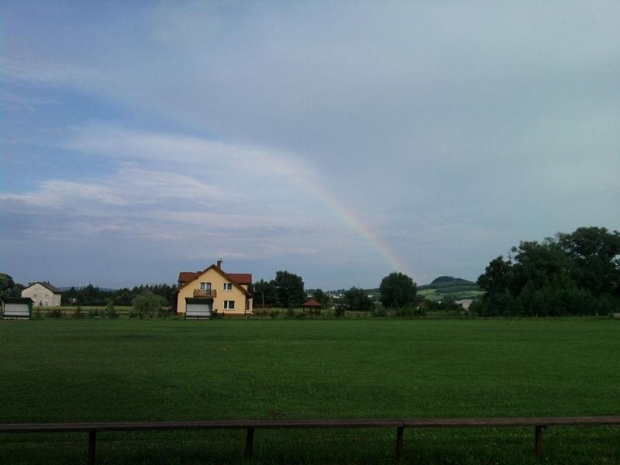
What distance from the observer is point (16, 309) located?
5559 centimetres

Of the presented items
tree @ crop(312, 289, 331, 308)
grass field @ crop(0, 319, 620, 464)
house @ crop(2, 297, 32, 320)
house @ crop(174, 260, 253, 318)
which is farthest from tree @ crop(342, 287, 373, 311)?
grass field @ crop(0, 319, 620, 464)

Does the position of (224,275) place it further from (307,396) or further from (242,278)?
(307,396)

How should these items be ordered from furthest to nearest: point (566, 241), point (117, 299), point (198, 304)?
point (117, 299), point (566, 241), point (198, 304)

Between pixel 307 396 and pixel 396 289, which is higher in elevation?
pixel 396 289

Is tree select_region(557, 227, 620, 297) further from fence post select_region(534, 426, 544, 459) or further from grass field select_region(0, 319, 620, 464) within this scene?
fence post select_region(534, 426, 544, 459)

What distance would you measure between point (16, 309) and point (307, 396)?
51667 millimetres

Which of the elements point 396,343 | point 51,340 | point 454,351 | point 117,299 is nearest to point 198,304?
point 51,340

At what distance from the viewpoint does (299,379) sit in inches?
612

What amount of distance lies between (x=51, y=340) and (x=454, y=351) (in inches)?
774

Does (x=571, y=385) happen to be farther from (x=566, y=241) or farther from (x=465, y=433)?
(x=566, y=241)

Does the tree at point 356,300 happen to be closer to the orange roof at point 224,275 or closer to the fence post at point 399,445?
the orange roof at point 224,275

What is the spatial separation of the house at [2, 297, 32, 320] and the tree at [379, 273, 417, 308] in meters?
79.3

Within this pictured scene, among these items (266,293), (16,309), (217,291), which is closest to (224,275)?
(217,291)

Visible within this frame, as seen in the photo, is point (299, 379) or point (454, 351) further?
point (454, 351)
